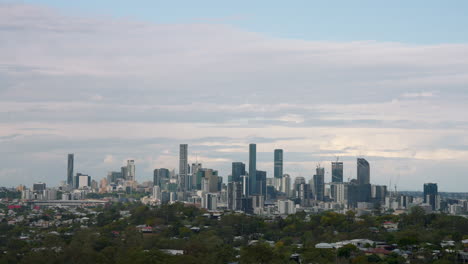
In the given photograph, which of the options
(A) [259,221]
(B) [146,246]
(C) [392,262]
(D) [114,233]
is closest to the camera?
(C) [392,262]

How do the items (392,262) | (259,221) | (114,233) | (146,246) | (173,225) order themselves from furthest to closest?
(259,221), (173,225), (114,233), (146,246), (392,262)

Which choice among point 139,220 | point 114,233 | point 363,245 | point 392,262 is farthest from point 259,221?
point 392,262

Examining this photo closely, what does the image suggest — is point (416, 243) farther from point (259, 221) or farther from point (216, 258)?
point (259, 221)

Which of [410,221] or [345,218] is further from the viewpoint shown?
[345,218]

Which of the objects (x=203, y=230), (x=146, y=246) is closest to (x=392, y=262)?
(x=146, y=246)

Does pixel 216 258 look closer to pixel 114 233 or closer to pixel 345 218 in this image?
pixel 114 233

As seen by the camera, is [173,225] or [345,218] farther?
[345,218]
